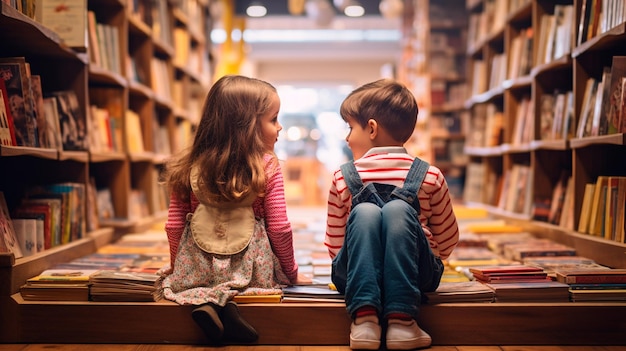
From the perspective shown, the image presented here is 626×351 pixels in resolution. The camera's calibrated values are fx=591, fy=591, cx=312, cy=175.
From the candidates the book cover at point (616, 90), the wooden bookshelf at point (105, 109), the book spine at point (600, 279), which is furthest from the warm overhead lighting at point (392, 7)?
the book spine at point (600, 279)

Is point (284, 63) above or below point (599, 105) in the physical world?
above

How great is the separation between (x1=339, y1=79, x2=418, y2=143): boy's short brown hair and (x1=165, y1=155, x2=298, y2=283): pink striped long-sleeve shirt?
13.5 inches

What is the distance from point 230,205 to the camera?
1.96 metres

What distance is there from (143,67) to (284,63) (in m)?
9.27

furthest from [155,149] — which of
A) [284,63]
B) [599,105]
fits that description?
[284,63]

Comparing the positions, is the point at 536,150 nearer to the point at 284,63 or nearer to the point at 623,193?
the point at 623,193

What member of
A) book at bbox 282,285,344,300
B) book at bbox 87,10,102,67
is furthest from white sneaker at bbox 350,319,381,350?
book at bbox 87,10,102,67

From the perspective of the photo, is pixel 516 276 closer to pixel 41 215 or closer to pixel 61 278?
pixel 61 278

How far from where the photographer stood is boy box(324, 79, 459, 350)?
1674mm

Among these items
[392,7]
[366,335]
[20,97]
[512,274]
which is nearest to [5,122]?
[20,97]

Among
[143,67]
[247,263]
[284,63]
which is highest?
[284,63]

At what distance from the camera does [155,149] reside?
405 cm

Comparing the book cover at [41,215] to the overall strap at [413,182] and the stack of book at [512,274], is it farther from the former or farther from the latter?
the stack of book at [512,274]

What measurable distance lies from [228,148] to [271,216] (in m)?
0.27
